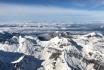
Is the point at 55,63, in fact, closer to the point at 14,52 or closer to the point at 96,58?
the point at 96,58

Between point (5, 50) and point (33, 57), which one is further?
point (5, 50)

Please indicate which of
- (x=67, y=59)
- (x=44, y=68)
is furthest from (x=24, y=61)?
(x=67, y=59)

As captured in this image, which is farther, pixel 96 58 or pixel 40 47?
pixel 40 47

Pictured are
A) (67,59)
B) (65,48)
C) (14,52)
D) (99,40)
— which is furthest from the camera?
(99,40)

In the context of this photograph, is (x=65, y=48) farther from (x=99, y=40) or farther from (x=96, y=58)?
(x=99, y=40)

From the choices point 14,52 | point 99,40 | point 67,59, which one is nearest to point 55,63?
point 67,59

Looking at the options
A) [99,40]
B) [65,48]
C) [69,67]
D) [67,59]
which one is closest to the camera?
[69,67]

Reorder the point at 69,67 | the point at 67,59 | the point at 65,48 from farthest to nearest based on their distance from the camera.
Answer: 1. the point at 65,48
2. the point at 67,59
3. the point at 69,67

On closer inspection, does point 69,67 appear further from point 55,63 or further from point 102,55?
point 102,55

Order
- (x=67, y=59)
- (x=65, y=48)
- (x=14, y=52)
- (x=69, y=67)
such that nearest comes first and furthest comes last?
1. (x=69, y=67)
2. (x=67, y=59)
3. (x=65, y=48)
4. (x=14, y=52)
